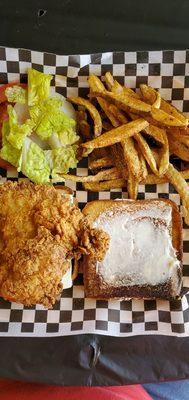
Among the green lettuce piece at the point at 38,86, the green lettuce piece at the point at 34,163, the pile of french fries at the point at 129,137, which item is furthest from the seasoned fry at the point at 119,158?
the green lettuce piece at the point at 38,86

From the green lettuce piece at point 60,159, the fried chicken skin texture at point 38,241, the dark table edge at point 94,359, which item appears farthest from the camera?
the green lettuce piece at point 60,159

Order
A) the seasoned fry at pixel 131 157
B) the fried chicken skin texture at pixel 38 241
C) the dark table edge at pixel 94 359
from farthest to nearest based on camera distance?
the seasoned fry at pixel 131 157 → the dark table edge at pixel 94 359 → the fried chicken skin texture at pixel 38 241

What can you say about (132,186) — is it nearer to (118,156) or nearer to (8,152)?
(118,156)

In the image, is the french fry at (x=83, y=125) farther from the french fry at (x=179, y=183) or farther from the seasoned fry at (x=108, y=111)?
the french fry at (x=179, y=183)

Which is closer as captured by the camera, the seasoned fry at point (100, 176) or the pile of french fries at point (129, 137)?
the pile of french fries at point (129, 137)

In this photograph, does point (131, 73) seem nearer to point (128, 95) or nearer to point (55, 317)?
point (128, 95)

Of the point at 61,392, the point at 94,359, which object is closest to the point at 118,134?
the point at 94,359

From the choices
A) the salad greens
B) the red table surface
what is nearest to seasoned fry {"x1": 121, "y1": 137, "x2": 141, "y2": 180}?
the salad greens
